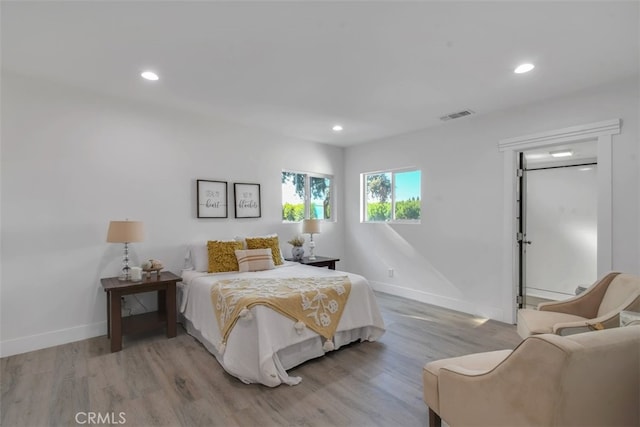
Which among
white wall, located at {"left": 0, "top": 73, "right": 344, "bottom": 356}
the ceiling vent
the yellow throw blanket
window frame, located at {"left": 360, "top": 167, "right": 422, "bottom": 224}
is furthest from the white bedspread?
the ceiling vent

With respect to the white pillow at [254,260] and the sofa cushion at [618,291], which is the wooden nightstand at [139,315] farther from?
the sofa cushion at [618,291]

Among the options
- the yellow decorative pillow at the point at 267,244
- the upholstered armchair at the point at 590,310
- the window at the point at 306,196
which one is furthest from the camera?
the window at the point at 306,196

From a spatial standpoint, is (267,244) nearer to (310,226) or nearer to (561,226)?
(310,226)

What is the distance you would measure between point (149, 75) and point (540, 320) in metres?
3.85

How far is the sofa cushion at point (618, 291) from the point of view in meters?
2.16

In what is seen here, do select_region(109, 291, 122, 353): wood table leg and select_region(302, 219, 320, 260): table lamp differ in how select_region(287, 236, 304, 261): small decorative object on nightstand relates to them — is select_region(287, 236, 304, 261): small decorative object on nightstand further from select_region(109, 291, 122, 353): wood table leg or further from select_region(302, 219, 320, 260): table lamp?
select_region(109, 291, 122, 353): wood table leg

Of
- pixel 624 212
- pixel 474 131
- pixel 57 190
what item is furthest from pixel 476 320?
pixel 57 190

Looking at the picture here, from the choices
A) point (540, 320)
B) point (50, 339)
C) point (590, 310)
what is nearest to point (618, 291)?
point (590, 310)

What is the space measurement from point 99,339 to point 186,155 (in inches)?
86.9

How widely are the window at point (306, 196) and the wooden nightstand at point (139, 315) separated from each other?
2.06 meters

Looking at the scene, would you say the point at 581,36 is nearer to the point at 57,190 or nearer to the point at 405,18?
the point at 405,18

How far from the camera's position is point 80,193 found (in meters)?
3.14

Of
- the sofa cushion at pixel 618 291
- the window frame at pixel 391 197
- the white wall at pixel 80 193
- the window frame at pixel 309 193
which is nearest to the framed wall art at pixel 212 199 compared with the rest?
the white wall at pixel 80 193

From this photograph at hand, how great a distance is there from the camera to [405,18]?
197cm
